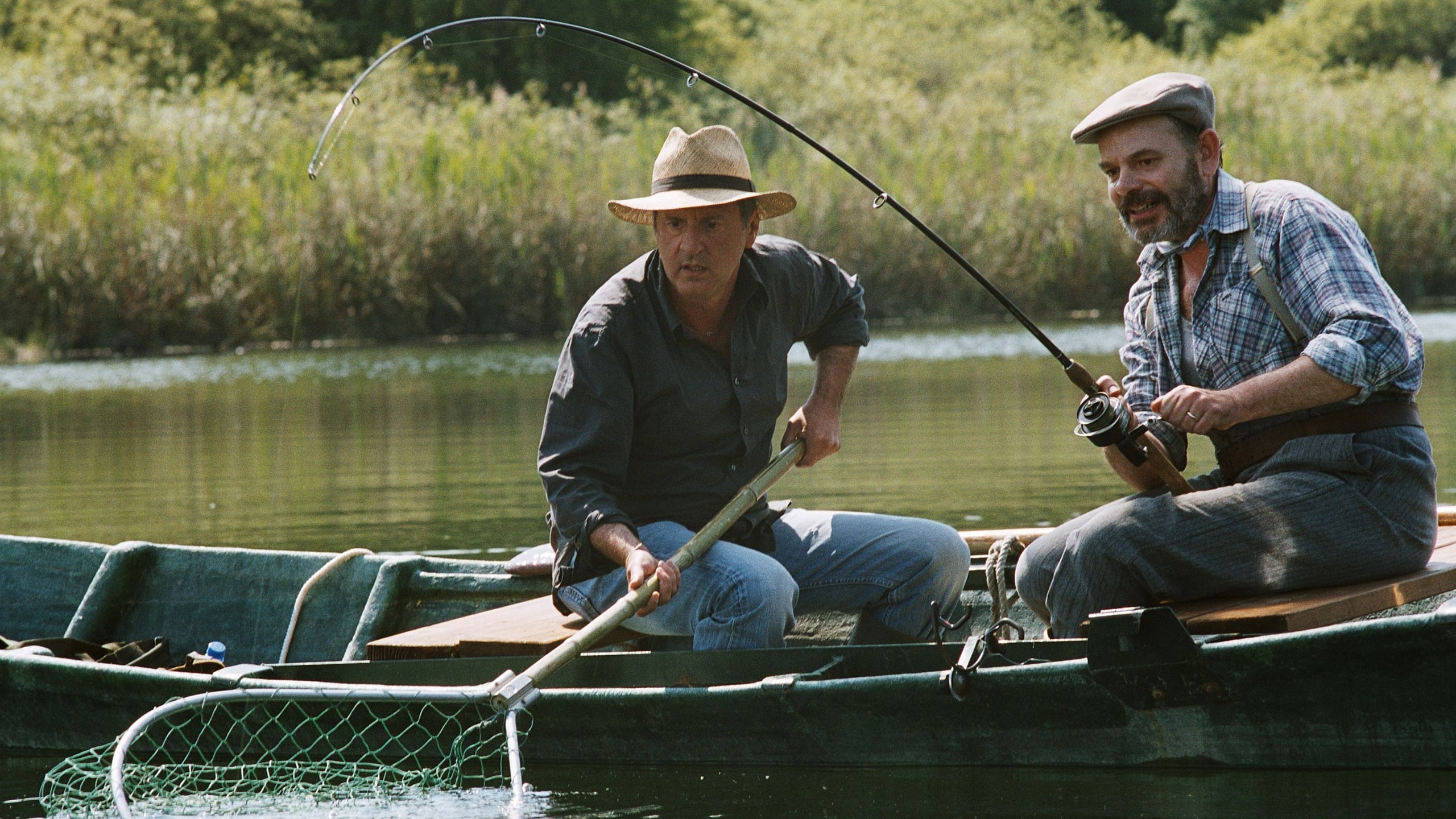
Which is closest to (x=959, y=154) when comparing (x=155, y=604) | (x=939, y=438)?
(x=939, y=438)

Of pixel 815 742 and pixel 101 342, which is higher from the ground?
pixel 815 742

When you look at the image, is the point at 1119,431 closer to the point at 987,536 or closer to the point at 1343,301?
the point at 1343,301

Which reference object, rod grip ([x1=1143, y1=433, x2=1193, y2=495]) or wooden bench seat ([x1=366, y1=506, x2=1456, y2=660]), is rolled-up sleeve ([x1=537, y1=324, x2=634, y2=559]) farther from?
rod grip ([x1=1143, y1=433, x2=1193, y2=495])

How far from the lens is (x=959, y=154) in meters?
15.0

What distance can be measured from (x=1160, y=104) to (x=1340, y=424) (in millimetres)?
657

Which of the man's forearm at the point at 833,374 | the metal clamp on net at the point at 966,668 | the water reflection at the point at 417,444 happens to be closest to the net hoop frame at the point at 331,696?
the metal clamp on net at the point at 966,668

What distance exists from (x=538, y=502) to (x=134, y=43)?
24.5 meters

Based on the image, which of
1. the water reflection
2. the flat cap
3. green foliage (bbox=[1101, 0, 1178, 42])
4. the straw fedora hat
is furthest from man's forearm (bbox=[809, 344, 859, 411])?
green foliage (bbox=[1101, 0, 1178, 42])

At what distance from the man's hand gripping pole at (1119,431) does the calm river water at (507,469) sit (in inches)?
22.1

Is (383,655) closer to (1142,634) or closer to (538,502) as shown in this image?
(1142,634)

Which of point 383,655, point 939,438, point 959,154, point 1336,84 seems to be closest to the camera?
point 383,655

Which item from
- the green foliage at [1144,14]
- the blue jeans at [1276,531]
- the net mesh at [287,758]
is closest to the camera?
the blue jeans at [1276,531]

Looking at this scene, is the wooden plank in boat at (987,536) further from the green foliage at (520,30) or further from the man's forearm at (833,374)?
the green foliage at (520,30)

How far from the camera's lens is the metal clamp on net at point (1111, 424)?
3.08 metres
